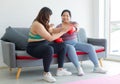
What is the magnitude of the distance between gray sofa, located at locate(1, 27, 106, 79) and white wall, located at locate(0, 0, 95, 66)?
41 cm

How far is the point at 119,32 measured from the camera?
5066 millimetres

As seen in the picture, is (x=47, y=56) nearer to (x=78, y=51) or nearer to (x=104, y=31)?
(x=78, y=51)

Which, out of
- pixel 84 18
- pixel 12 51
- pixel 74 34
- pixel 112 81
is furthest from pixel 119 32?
pixel 12 51

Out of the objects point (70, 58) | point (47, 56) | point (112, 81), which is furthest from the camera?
point (70, 58)

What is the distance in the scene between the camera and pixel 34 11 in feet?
14.5

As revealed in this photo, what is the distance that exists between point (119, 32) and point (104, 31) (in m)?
0.36

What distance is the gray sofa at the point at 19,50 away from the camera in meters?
3.20

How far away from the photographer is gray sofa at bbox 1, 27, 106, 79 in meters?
3.20

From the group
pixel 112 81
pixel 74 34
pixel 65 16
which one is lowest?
pixel 112 81

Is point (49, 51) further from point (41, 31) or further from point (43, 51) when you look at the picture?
point (41, 31)

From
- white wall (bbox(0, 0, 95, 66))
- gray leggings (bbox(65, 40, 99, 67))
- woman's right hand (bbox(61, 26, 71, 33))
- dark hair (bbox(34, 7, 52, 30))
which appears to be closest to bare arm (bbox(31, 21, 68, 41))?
dark hair (bbox(34, 7, 52, 30))

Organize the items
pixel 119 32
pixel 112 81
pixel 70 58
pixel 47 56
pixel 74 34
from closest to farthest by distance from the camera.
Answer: pixel 112 81 → pixel 47 56 → pixel 70 58 → pixel 74 34 → pixel 119 32

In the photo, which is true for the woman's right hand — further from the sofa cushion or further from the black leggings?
the sofa cushion

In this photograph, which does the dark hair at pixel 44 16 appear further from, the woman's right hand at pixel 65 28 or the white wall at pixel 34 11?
the white wall at pixel 34 11
